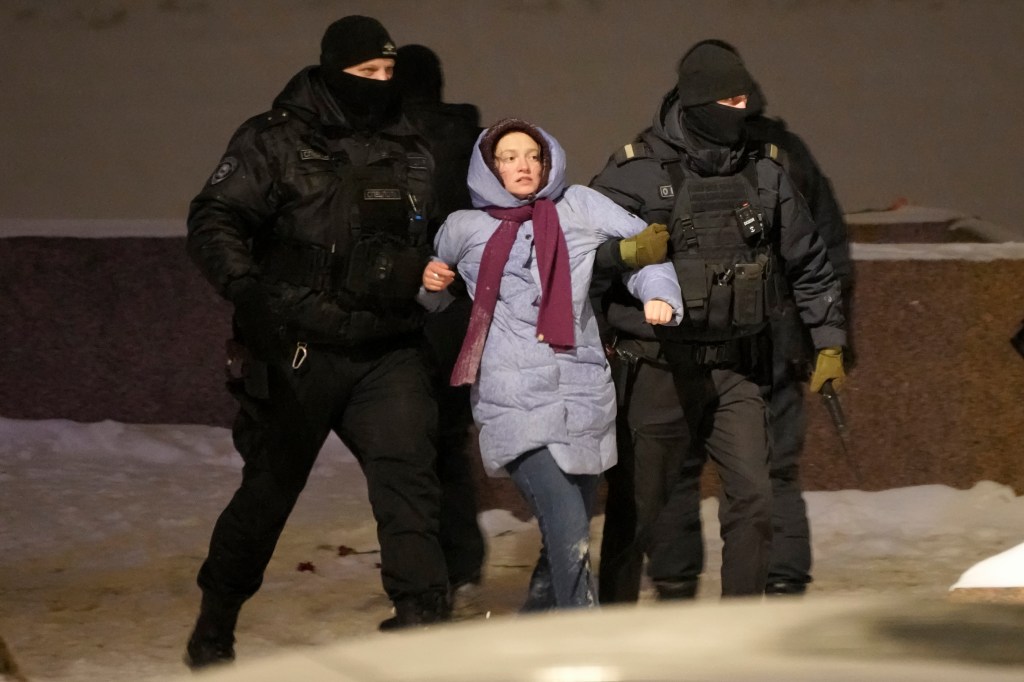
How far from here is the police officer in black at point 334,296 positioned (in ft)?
16.1

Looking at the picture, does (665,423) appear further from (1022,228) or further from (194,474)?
(1022,228)

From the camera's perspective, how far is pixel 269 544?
16.7ft

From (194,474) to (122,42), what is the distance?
4752 millimetres

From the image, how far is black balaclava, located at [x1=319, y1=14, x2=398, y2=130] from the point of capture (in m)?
4.95

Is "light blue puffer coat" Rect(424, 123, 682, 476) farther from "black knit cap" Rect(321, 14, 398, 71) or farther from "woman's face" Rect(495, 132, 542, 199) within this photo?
"black knit cap" Rect(321, 14, 398, 71)

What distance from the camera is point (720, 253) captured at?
5.04 metres

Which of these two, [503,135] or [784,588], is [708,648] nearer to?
[503,135]

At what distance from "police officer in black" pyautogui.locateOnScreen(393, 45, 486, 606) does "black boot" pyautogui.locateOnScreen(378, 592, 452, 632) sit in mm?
1036

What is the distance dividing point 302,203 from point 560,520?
1063 mm

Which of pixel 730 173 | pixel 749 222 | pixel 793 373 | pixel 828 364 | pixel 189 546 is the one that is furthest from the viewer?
pixel 189 546

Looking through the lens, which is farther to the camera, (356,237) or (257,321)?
(356,237)

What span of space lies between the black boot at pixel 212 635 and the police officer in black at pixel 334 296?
5.5 inches

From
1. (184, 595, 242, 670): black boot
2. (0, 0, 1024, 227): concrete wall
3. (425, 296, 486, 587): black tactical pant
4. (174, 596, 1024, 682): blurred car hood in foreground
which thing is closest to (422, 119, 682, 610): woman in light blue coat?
(184, 595, 242, 670): black boot

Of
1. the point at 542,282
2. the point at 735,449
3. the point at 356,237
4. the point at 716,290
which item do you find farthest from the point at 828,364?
the point at 356,237
